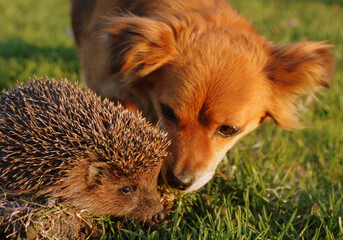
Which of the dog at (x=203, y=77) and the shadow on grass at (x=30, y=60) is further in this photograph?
the shadow on grass at (x=30, y=60)

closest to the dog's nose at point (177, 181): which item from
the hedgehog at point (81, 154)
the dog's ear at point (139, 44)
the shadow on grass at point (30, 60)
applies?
the hedgehog at point (81, 154)

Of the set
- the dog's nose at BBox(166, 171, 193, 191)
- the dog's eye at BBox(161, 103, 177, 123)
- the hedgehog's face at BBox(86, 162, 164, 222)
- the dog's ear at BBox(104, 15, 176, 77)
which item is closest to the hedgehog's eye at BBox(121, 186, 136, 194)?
the hedgehog's face at BBox(86, 162, 164, 222)

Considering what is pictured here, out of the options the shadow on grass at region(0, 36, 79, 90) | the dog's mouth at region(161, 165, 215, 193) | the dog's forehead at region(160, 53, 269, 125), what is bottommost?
the shadow on grass at region(0, 36, 79, 90)

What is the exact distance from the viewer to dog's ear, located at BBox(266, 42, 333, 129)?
3615 millimetres

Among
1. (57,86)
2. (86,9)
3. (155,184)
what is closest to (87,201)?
(155,184)

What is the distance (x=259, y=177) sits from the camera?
11.9ft

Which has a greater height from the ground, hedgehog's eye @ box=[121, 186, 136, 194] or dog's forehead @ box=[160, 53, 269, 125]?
dog's forehead @ box=[160, 53, 269, 125]

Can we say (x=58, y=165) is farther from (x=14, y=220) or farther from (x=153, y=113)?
(x=153, y=113)

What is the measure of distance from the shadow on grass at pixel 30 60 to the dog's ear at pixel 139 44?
2.24 m

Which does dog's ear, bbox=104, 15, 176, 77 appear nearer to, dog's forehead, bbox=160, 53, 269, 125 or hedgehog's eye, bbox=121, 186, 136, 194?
dog's forehead, bbox=160, 53, 269, 125

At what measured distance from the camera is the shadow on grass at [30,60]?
17.7 feet

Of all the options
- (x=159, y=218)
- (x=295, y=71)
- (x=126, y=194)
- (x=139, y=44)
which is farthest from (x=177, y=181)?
(x=295, y=71)

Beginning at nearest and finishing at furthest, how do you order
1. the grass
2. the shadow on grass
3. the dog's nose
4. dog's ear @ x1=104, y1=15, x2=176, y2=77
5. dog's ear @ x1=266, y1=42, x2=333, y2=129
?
1. the grass
2. the dog's nose
3. dog's ear @ x1=104, y1=15, x2=176, y2=77
4. dog's ear @ x1=266, y1=42, x2=333, y2=129
5. the shadow on grass

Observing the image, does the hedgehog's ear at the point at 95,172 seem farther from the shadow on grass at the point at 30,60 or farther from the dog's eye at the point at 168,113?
the shadow on grass at the point at 30,60
